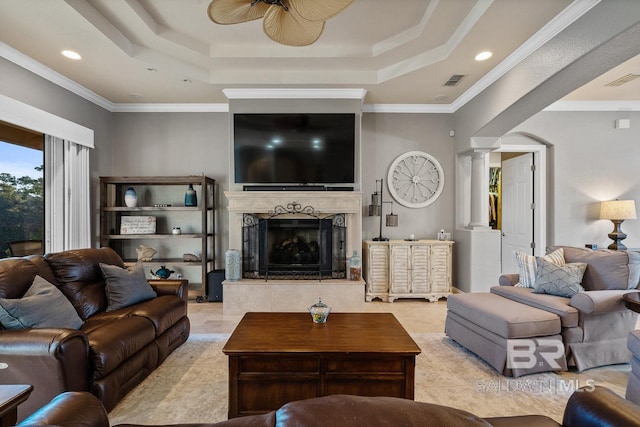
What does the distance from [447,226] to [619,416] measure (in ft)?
13.8

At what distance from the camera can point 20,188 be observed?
3.44 m

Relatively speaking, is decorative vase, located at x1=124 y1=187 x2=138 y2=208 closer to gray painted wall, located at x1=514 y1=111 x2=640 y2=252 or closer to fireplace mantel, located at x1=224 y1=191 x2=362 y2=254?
fireplace mantel, located at x1=224 y1=191 x2=362 y2=254

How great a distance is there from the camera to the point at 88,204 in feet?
13.8

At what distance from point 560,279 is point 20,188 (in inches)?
215

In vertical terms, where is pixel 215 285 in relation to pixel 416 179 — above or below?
Result: below

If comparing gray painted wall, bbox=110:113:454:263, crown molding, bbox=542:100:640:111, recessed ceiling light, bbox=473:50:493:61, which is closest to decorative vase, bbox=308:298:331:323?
gray painted wall, bbox=110:113:454:263

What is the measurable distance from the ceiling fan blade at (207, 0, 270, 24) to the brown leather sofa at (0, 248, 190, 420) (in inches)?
83.1

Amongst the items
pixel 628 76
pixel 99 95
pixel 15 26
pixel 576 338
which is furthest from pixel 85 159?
pixel 628 76

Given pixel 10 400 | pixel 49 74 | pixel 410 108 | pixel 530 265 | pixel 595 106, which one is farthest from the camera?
pixel 410 108

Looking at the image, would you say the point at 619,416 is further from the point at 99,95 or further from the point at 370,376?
the point at 99,95

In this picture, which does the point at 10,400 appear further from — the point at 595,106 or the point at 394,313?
the point at 595,106

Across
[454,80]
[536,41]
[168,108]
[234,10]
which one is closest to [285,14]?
[234,10]

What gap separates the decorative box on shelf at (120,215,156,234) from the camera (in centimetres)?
446

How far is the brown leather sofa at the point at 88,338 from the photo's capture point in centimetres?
172
